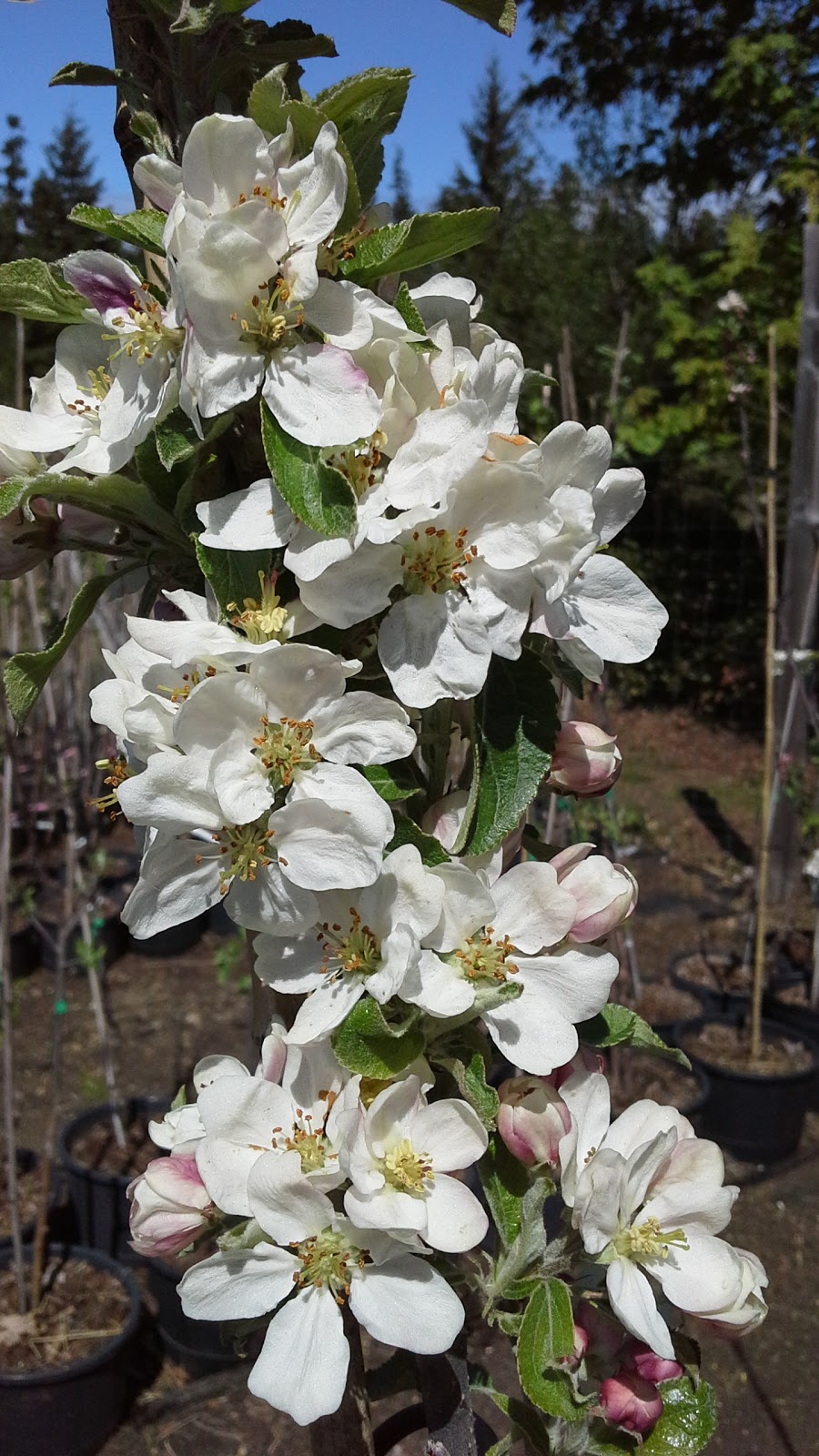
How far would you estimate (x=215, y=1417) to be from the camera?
265 centimetres

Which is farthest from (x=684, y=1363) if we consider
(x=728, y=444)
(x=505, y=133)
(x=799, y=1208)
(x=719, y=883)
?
(x=505, y=133)

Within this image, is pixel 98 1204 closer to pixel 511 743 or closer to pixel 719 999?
pixel 719 999

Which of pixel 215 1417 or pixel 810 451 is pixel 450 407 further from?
pixel 810 451

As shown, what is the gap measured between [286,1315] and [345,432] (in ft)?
2.10

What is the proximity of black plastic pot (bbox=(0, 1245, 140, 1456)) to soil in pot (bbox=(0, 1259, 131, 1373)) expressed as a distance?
5 centimetres

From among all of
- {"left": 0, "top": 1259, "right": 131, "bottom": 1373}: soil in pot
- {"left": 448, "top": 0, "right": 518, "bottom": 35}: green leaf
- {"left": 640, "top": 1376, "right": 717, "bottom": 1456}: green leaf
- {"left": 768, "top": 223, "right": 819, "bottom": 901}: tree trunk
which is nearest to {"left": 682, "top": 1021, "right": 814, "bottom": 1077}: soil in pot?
{"left": 768, "top": 223, "right": 819, "bottom": 901}: tree trunk

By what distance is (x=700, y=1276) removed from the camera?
0.88 metres

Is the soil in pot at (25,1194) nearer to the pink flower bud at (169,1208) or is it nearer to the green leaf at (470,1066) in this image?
the pink flower bud at (169,1208)

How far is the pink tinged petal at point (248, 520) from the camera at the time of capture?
750 mm

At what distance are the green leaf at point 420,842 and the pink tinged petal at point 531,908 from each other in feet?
0.21

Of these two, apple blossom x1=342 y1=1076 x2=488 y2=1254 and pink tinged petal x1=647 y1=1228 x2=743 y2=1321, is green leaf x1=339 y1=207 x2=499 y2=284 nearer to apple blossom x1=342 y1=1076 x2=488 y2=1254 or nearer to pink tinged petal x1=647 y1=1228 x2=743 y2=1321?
apple blossom x1=342 y1=1076 x2=488 y2=1254

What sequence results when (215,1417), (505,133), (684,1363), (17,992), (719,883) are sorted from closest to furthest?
(684,1363)
(215,1417)
(17,992)
(719,883)
(505,133)

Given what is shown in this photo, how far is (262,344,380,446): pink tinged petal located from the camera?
2.42 feet

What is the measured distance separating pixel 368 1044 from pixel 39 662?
40cm
